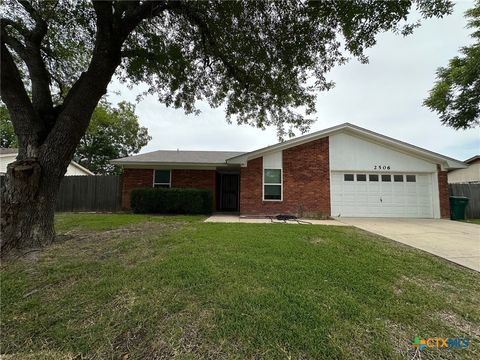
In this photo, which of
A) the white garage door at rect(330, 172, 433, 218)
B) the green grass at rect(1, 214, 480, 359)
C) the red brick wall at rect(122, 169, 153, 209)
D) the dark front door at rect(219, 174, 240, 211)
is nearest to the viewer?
the green grass at rect(1, 214, 480, 359)

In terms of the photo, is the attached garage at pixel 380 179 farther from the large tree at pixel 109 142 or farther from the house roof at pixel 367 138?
the large tree at pixel 109 142

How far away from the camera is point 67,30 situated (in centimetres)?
657

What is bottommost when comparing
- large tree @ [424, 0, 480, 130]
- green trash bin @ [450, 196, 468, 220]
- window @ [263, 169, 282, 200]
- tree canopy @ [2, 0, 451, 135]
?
green trash bin @ [450, 196, 468, 220]

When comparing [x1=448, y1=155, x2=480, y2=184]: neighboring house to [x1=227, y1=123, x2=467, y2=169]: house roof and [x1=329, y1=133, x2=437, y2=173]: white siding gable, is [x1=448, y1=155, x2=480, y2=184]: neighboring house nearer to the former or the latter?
[x1=227, y1=123, x2=467, y2=169]: house roof

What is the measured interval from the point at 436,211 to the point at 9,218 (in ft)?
51.0

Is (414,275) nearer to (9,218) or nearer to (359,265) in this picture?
(359,265)

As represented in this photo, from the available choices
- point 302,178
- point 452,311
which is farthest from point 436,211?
point 452,311

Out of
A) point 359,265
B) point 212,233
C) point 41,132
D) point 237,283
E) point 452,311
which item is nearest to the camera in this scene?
point 452,311

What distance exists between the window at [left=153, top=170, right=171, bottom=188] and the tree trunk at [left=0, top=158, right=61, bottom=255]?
25.2ft

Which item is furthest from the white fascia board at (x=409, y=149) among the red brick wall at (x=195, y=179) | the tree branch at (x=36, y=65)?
the tree branch at (x=36, y=65)

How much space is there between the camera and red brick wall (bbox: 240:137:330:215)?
11.0 meters

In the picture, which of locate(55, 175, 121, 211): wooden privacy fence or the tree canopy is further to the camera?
locate(55, 175, 121, 211): wooden privacy fence

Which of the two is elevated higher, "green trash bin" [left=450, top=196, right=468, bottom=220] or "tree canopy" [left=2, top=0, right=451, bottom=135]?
"tree canopy" [left=2, top=0, right=451, bottom=135]

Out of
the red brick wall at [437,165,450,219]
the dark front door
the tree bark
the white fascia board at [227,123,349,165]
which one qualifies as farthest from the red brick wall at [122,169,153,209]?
the red brick wall at [437,165,450,219]
